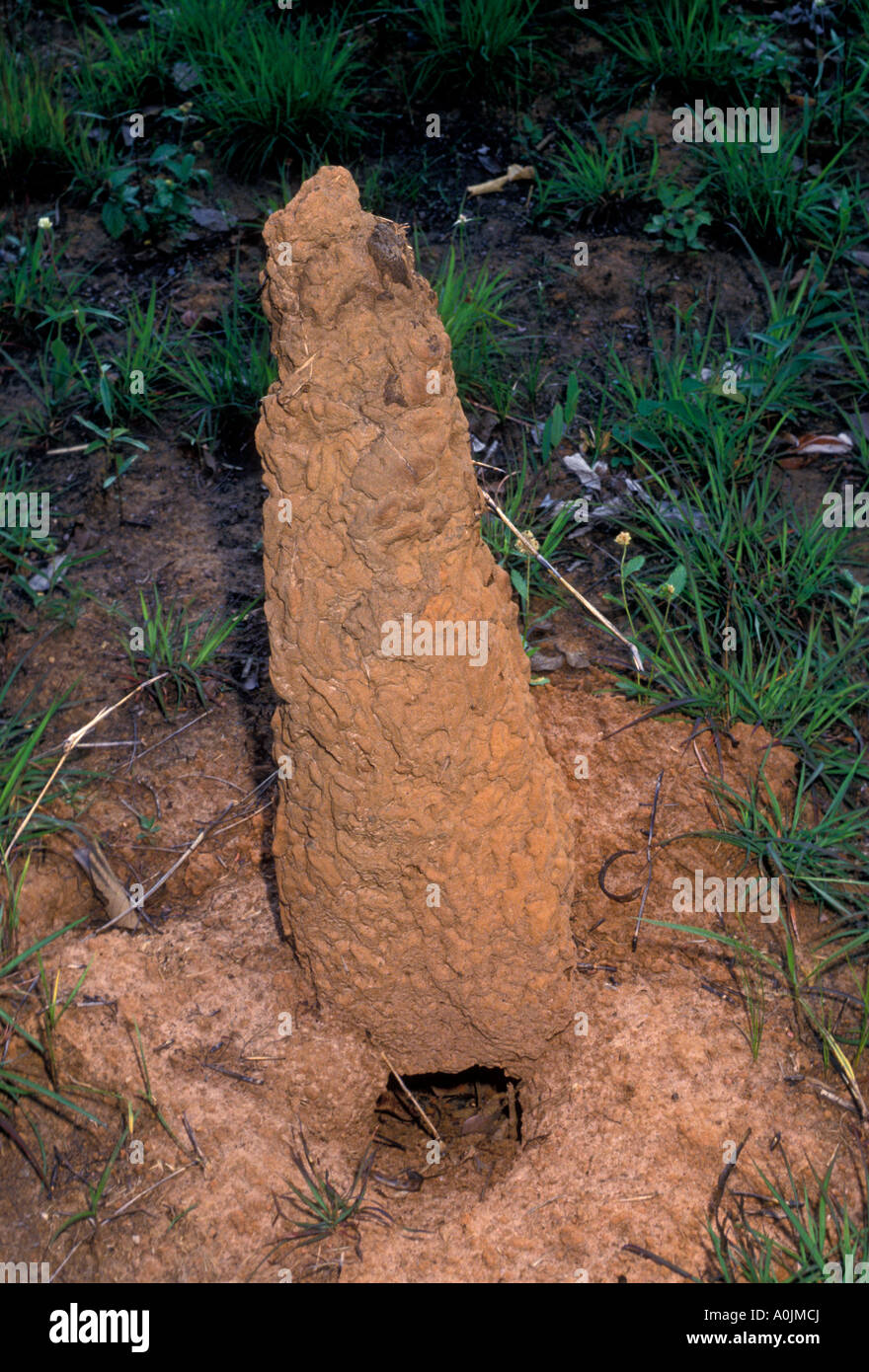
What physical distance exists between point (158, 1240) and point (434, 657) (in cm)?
101

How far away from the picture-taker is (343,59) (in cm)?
402

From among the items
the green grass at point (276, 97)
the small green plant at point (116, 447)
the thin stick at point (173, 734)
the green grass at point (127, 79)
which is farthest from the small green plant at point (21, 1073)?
the green grass at point (127, 79)

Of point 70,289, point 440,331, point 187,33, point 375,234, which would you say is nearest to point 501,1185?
point 440,331

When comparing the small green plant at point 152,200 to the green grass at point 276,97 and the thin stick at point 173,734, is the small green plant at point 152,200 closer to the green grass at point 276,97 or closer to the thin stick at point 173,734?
the green grass at point 276,97

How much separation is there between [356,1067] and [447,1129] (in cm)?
28

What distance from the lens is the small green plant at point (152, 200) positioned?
3990mm

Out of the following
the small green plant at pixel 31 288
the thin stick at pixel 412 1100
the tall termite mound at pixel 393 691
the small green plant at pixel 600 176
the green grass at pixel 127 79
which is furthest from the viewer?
the green grass at pixel 127 79

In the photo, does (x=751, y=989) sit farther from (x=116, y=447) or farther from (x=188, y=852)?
(x=116, y=447)

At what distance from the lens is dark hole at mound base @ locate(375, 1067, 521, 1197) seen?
2.09 meters

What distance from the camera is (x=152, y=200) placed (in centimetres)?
405

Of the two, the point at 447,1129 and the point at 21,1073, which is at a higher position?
the point at 21,1073

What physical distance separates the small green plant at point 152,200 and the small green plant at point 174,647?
67.2 inches

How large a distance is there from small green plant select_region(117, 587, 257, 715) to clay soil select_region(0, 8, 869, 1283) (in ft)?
0.15

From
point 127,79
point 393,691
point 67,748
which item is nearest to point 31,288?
point 127,79
